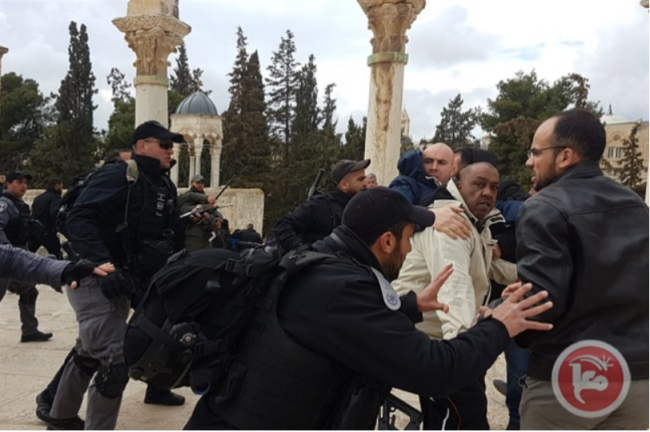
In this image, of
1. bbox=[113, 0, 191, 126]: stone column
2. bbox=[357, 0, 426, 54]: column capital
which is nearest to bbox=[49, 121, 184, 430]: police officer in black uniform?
bbox=[357, 0, 426, 54]: column capital

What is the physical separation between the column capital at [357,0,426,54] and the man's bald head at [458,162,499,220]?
22.2 ft

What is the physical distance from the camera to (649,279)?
2285 millimetres

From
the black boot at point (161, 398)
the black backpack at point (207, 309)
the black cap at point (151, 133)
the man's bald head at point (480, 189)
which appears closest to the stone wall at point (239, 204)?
the black boot at point (161, 398)

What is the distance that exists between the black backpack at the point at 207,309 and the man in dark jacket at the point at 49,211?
19.8ft

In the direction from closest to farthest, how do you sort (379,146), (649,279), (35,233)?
(649,279)
(35,233)
(379,146)

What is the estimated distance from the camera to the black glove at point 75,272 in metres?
3.56

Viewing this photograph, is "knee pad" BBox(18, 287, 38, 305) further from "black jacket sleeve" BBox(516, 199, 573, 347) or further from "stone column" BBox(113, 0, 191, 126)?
"black jacket sleeve" BBox(516, 199, 573, 347)

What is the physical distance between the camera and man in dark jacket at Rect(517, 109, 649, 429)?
2.26 meters

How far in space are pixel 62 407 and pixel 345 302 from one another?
117 inches

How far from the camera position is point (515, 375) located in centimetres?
427

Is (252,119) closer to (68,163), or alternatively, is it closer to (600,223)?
(68,163)

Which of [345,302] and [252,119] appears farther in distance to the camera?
[252,119]

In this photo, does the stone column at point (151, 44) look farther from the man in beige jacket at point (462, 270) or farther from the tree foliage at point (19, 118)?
the tree foliage at point (19, 118)

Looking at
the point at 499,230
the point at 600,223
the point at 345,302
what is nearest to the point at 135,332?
the point at 345,302
